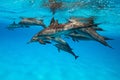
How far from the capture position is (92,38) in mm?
6070

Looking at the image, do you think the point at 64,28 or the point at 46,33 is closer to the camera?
the point at 64,28

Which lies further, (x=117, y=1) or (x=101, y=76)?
(x=101, y=76)

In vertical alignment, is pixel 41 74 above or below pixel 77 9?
below

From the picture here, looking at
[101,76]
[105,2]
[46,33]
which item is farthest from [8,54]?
[46,33]

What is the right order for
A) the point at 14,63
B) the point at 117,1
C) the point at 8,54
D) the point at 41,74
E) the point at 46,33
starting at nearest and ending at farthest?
the point at 46,33
the point at 117,1
the point at 41,74
the point at 14,63
the point at 8,54

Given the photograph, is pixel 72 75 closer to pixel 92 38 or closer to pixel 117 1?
pixel 117 1

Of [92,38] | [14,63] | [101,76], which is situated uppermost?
[92,38]

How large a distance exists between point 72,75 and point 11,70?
7254mm

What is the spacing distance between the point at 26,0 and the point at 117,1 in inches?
304

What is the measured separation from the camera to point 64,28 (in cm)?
597

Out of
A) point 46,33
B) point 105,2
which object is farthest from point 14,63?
point 46,33

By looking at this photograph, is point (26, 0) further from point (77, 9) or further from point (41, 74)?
point (41, 74)

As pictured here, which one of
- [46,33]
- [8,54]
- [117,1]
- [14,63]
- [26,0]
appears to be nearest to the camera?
[46,33]

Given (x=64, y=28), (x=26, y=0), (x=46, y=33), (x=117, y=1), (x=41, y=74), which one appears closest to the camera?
(x=64, y=28)
